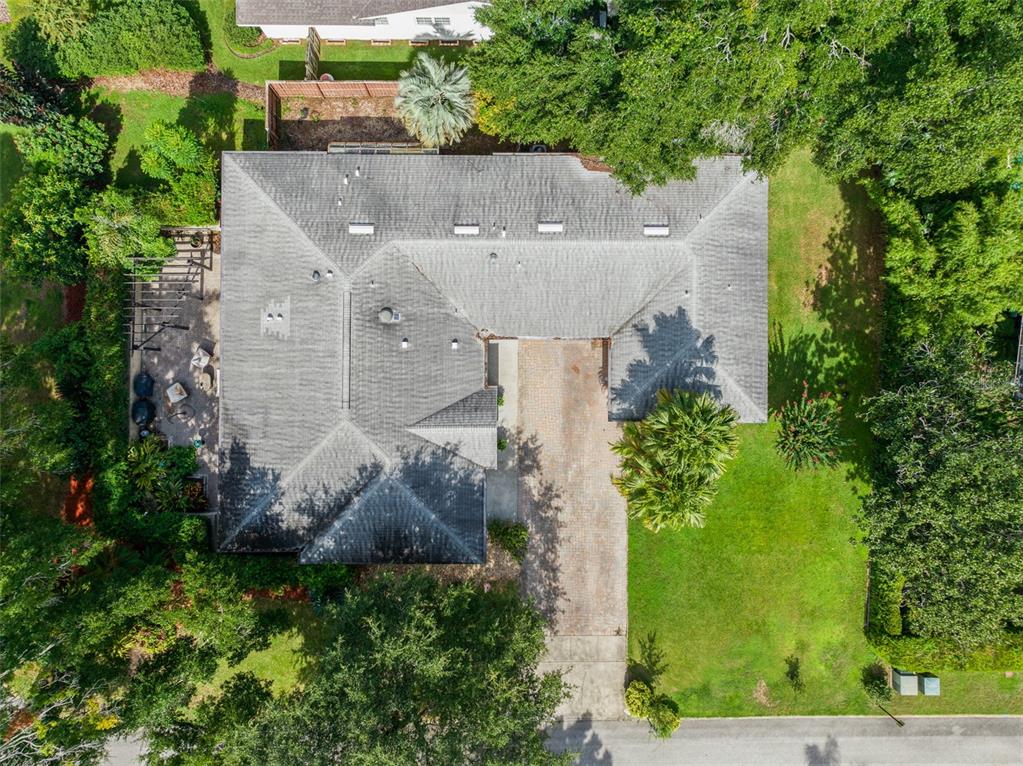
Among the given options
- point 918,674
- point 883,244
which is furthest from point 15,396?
point 918,674

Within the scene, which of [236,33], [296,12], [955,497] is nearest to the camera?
[955,497]

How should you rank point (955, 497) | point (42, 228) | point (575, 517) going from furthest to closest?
point (575, 517) → point (42, 228) → point (955, 497)

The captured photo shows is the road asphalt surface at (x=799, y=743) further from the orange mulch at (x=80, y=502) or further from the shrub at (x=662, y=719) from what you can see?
the orange mulch at (x=80, y=502)

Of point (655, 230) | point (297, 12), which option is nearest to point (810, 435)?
point (655, 230)

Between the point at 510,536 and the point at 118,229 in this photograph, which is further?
the point at 510,536

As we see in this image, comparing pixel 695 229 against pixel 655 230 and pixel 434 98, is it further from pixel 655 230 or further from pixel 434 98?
pixel 434 98

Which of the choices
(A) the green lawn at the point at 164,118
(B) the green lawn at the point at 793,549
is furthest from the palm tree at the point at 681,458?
(A) the green lawn at the point at 164,118
